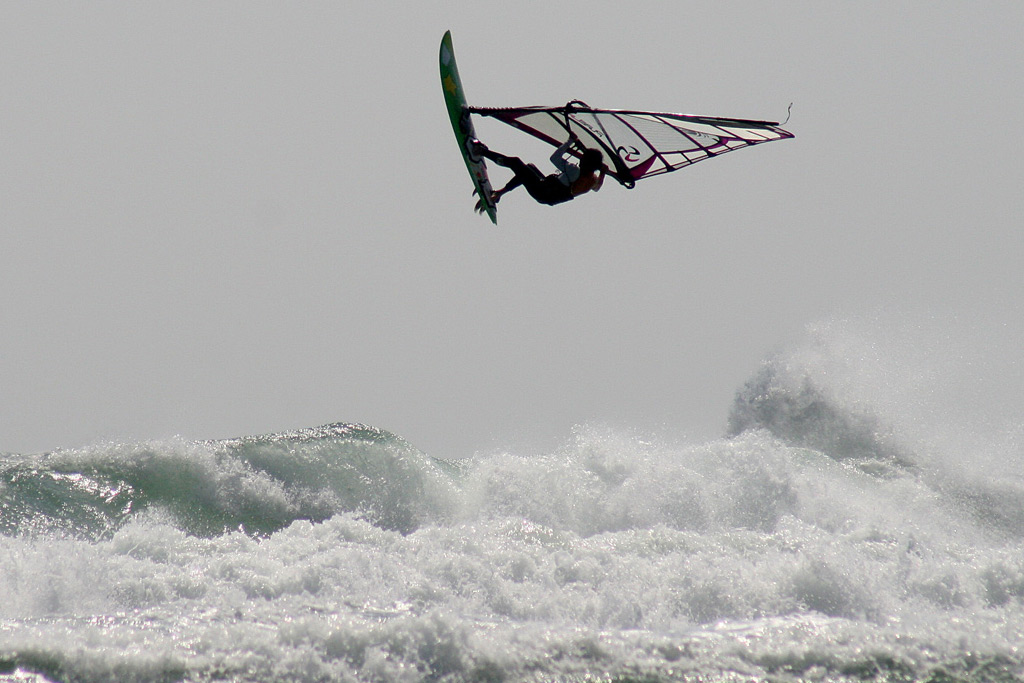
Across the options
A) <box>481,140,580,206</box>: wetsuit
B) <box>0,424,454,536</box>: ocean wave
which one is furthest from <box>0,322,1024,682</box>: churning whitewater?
<box>481,140,580,206</box>: wetsuit

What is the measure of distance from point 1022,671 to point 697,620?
6.10 ft

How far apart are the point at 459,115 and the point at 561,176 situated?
1.14 m

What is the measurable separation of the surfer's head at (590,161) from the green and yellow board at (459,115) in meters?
0.93

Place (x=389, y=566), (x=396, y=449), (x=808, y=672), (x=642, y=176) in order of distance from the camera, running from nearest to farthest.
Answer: (x=808, y=672) → (x=389, y=566) → (x=642, y=176) → (x=396, y=449)

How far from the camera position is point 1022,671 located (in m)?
4.33

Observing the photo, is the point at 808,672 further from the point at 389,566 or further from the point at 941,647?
the point at 389,566

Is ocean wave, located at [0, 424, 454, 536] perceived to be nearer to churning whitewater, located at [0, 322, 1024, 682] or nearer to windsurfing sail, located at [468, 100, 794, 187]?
churning whitewater, located at [0, 322, 1024, 682]

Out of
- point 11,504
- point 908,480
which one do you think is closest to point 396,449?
point 11,504

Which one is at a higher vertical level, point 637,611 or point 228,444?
point 228,444

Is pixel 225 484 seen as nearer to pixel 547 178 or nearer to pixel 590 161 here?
pixel 547 178

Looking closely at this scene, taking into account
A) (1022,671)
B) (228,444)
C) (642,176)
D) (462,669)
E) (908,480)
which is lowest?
(462,669)

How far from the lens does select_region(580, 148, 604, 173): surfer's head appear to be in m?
5.01

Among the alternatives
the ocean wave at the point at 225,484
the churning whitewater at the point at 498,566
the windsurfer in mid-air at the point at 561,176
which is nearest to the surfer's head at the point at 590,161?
the windsurfer in mid-air at the point at 561,176

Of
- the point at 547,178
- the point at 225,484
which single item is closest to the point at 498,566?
the point at 547,178
